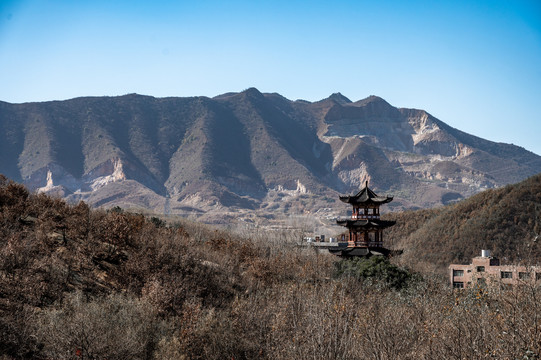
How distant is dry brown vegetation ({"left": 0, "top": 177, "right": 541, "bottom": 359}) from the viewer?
15375 millimetres

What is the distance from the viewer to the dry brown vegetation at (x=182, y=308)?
50.4 ft

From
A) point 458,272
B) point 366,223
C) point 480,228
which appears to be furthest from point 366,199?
point 480,228

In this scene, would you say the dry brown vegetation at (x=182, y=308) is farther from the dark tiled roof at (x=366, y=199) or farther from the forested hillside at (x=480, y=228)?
the forested hillside at (x=480, y=228)

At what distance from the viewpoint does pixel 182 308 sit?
23125 millimetres

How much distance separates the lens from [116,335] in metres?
18.3

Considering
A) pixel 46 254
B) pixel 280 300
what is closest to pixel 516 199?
pixel 280 300

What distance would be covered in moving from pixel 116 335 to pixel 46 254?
19.5ft

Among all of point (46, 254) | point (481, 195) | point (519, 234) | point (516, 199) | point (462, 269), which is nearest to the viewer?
point (46, 254)

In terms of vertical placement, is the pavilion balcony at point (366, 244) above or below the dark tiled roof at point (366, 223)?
below

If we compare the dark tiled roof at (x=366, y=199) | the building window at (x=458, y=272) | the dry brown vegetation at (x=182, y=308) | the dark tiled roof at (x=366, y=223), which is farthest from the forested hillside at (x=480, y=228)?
the dry brown vegetation at (x=182, y=308)

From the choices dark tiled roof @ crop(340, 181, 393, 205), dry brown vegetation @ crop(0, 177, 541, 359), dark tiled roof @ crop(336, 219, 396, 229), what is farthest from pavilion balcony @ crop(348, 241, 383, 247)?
dry brown vegetation @ crop(0, 177, 541, 359)

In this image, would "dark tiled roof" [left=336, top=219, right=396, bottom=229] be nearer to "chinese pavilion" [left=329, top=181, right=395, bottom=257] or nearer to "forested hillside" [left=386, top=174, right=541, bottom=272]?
"chinese pavilion" [left=329, top=181, right=395, bottom=257]

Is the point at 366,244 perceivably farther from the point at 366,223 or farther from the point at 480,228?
the point at 480,228

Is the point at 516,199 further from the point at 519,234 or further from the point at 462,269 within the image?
the point at 462,269
